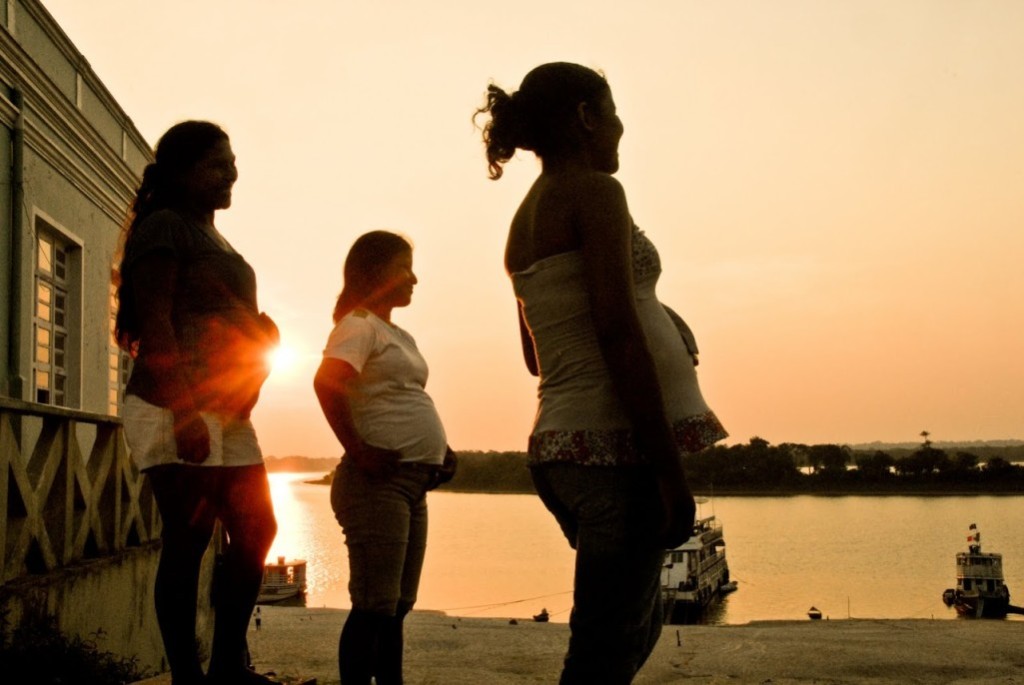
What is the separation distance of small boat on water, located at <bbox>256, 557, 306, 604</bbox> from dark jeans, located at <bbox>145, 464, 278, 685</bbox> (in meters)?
36.2

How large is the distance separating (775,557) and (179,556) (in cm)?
6818

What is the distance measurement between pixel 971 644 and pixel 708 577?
125 ft

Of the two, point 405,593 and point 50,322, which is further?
point 50,322

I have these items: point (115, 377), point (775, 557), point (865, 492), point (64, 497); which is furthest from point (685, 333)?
point (865, 492)

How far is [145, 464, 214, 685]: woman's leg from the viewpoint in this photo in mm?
2584

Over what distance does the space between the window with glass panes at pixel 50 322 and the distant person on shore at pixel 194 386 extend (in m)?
6.34

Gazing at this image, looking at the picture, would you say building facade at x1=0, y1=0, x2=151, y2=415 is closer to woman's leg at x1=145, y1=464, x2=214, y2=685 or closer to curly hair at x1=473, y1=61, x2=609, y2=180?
woman's leg at x1=145, y1=464, x2=214, y2=685

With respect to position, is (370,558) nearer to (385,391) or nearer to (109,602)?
(385,391)

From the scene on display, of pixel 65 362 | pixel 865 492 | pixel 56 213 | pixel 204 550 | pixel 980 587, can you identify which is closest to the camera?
pixel 204 550

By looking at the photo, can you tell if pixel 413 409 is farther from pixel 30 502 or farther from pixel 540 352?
pixel 30 502

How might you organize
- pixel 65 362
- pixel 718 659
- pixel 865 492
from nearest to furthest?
pixel 718 659 → pixel 65 362 → pixel 865 492

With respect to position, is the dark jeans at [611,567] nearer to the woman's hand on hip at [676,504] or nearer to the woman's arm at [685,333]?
the woman's hand on hip at [676,504]

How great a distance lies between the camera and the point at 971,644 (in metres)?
8.04

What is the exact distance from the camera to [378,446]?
3.00 meters
